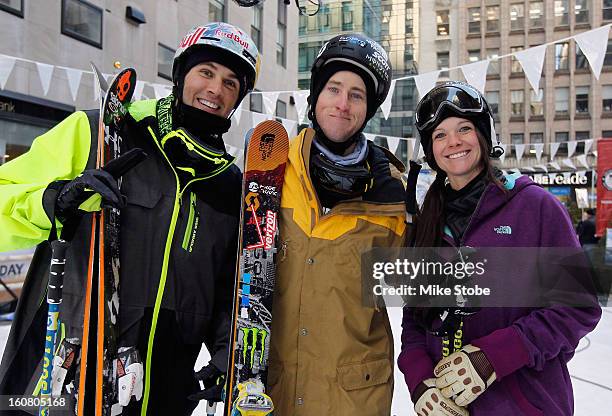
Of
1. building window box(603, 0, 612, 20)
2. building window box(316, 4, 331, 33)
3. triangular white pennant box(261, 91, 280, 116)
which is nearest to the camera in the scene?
triangular white pennant box(261, 91, 280, 116)

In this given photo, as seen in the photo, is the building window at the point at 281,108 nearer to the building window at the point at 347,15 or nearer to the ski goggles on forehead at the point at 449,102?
the building window at the point at 347,15

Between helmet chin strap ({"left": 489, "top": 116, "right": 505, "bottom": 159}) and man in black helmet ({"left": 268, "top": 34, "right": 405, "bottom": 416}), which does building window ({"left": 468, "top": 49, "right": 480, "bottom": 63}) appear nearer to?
helmet chin strap ({"left": 489, "top": 116, "right": 505, "bottom": 159})

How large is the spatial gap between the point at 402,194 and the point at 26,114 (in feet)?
29.2

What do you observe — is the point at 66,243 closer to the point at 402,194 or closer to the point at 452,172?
the point at 402,194

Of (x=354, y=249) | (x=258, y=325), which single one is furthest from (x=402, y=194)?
(x=258, y=325)

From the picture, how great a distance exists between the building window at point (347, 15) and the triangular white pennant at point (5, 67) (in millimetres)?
25065

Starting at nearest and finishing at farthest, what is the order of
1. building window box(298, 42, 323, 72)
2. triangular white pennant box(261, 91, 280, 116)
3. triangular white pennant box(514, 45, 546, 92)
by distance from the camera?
1. triangular white pennant box(514, 45, 546, 92)
2. triangular white pennant box(261, 91, 280, 116)
3. building window box(298, 42, 323, 72)

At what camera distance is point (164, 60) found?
11.6 metres

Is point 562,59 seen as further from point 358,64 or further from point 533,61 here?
point 358,64

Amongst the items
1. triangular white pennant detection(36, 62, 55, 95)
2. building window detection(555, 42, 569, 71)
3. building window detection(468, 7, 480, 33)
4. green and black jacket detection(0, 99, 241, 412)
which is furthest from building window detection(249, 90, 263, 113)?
building window detection(555, 42, 569, 71)

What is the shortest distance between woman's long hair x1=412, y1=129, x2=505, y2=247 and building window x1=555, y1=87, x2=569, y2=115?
110ft

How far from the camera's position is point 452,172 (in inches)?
66.7

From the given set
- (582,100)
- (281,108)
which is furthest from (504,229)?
(582,100)

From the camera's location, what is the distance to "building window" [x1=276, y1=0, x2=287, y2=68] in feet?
54.8
